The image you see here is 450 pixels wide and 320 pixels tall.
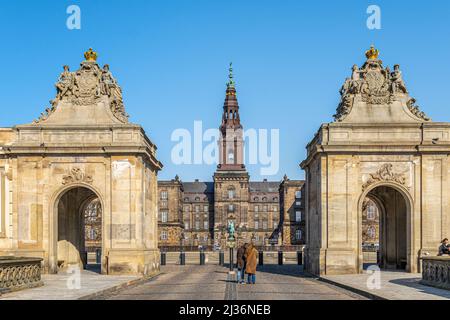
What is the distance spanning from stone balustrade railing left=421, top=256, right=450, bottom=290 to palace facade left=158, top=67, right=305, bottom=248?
11337cm

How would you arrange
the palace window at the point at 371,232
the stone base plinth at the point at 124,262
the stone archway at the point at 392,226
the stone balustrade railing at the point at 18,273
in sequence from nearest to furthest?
the stone balustrade railing at the point at 18,273, the stone base plinth at the point at 124,262, the stone archway at the point at 392,226, the palace window at the point at 371,232

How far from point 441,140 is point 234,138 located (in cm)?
11339

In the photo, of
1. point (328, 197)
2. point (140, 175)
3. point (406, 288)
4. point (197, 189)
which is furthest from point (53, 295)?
point (197, 189)

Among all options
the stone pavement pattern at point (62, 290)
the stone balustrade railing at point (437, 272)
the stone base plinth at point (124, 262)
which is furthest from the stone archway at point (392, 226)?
the stone pavement pattern at point (62, 290)

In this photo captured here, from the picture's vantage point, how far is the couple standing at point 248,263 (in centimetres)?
3266

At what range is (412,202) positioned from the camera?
3884cm

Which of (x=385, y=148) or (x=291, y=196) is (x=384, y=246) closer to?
(x=385, y=148)

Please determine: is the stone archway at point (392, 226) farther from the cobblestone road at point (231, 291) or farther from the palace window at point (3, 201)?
the palace window at point (3, 201)

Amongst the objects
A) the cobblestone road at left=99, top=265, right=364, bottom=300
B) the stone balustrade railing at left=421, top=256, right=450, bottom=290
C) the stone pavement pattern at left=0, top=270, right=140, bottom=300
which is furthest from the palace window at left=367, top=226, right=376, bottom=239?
the stone balustrade railing at left=421, top=256, right=450, bottom=290

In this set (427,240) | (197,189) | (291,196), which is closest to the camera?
(427,240)

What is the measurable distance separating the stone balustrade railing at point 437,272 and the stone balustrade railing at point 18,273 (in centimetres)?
1483

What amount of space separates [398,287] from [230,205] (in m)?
130

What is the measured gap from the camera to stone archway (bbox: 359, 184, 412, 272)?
42.8 m

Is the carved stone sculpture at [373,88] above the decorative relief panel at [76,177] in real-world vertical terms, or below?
above
